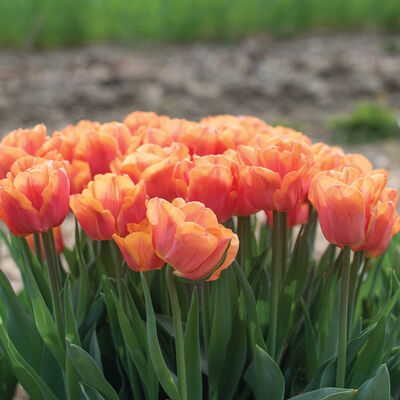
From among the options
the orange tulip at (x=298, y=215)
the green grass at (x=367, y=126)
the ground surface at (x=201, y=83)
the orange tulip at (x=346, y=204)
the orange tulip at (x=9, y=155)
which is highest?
the orange tulip at (x=9, y=155)

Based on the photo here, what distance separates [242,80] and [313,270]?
14.7 ft

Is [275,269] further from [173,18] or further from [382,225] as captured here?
[173,18]

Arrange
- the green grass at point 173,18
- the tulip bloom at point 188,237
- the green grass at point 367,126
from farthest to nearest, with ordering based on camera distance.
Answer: the green grass at point 173,18, the green grass at point 367,126, the tulip bloom at point 188,237

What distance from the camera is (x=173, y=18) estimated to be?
716 cm

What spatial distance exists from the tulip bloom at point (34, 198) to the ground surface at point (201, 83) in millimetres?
3281

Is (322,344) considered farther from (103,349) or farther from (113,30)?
(113,30)

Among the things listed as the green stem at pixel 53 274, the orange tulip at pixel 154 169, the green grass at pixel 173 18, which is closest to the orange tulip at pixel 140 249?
the orange tulip at pixel 154 169

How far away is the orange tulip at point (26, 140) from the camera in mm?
1190

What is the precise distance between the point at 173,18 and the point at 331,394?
6.80 meters

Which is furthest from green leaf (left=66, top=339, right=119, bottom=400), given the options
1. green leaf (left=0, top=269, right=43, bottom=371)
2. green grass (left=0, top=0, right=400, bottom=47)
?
green grass (left=0, top=0, right=400, bottom=47)

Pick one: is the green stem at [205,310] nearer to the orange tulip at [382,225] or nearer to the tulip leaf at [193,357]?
the tulip leaf at [193,357]

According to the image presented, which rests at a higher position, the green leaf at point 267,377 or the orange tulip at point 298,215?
the orange tulip at point 298,215

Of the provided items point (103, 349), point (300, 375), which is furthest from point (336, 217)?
point (103, 349)

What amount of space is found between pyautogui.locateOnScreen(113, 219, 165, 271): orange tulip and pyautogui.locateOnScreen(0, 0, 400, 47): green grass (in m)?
6.17
